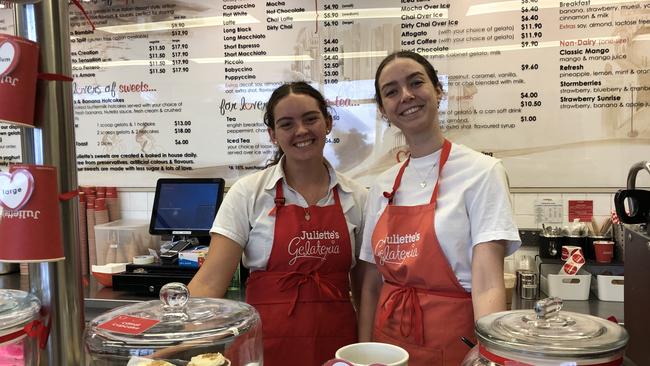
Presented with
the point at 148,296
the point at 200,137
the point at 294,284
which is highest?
the point at 200,137

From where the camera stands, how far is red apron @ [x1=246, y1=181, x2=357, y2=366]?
5.36ft

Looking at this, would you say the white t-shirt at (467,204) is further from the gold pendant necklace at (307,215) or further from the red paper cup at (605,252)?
the red paper cup at (605,252)

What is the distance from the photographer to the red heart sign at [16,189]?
75cm

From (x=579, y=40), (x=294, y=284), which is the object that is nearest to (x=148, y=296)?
(x=294, y=284)

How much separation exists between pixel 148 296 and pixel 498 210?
191cm

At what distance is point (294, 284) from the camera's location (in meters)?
1.67

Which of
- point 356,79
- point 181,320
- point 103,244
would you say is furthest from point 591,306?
point 103,244

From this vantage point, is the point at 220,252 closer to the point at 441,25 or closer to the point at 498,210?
the point at 498,210

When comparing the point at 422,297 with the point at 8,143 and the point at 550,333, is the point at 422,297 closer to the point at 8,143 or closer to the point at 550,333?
the point at 550,333

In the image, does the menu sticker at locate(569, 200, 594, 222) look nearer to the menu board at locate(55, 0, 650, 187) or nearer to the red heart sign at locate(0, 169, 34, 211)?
the menu board at locate(55, 0, 650, 187)

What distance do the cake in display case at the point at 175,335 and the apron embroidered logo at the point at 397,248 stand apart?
66 centimetres

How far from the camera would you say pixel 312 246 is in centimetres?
169

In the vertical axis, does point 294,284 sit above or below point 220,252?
below

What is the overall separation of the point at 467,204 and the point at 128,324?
0.93 metres
